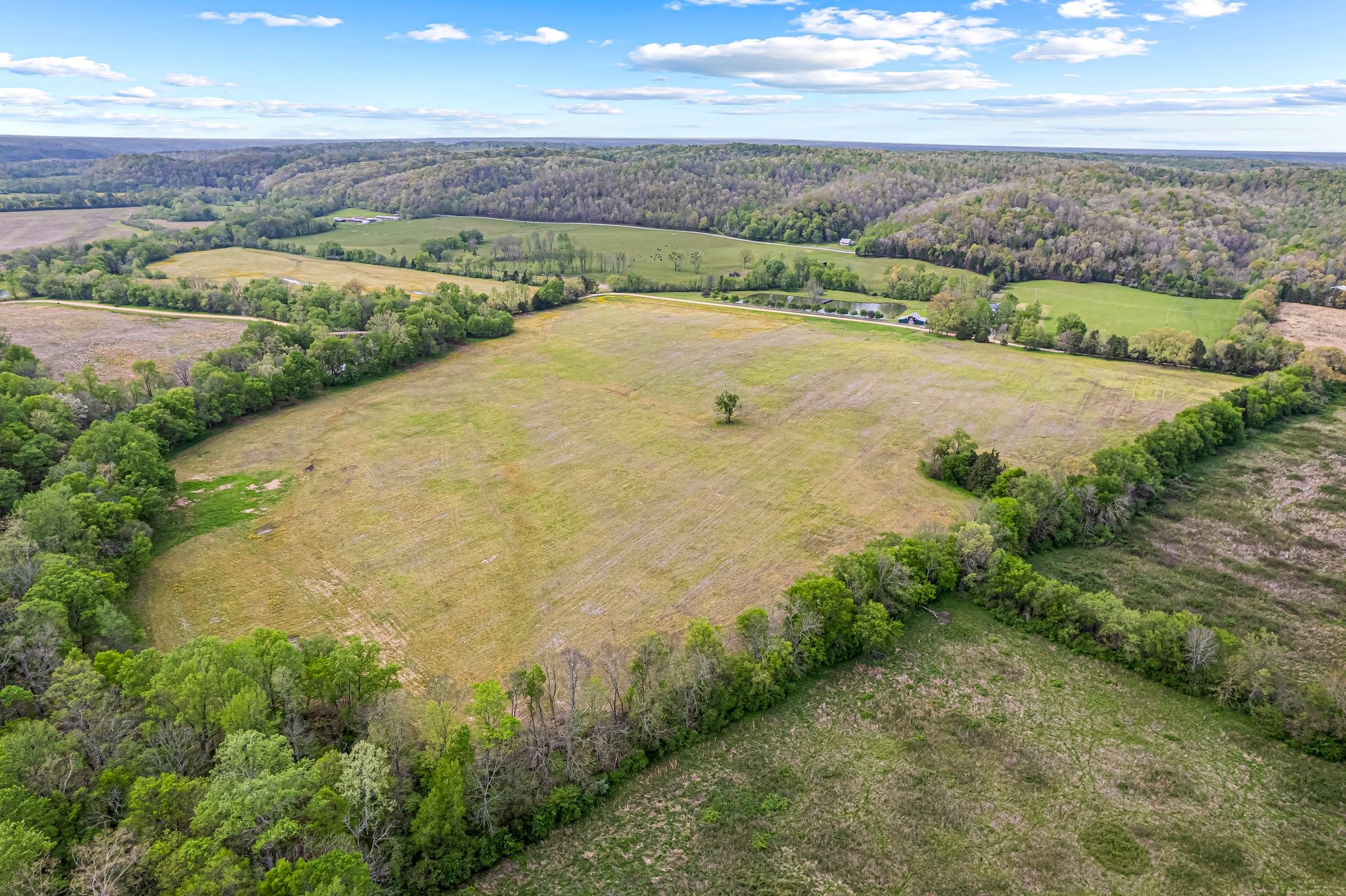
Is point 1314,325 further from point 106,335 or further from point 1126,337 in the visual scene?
point 106,335

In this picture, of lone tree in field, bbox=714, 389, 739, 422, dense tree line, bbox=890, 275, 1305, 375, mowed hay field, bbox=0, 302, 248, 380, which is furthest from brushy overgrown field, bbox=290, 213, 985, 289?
lone tree in field, bbox=714, 389, 739, 422

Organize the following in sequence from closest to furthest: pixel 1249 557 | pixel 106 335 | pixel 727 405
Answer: pixel 1249 557, pixel 727 405, pixel 106 335

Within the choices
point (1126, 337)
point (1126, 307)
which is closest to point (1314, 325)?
point (1126, 307)

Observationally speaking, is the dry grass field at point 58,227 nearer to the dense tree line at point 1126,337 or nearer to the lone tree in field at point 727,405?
the lone tree in field at point 727,405

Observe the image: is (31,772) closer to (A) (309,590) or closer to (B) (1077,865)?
(A) (309,590)

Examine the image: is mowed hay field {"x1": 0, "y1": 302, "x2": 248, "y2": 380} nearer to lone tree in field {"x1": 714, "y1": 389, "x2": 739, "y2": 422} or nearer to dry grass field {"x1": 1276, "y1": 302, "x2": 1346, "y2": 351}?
lone tree in field {"x1": 714, "y1": 389, "x2": 739, "y2": 422}

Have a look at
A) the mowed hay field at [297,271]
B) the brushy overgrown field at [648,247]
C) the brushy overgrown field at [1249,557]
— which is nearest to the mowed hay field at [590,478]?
the brushy overgrown field at [1249,557]

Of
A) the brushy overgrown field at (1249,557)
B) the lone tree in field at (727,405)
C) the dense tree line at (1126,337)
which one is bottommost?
the brushy overgrown field at (1249,557)
